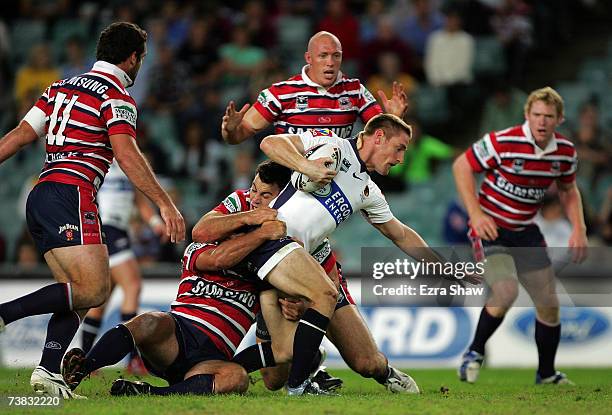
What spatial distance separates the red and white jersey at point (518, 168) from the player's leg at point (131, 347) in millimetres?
3742

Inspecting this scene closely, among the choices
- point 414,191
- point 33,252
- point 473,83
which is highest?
point 473,83

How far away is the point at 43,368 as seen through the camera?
23.9 feet

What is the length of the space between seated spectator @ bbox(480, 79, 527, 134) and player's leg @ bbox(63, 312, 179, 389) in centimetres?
848

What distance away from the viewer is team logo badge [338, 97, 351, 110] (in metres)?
9.19

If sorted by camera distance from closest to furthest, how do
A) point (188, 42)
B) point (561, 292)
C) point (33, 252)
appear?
point (561, 292) < point (33, 252) < point (188, 42)

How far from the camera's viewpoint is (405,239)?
340 inches

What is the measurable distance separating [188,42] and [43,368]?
10.7m

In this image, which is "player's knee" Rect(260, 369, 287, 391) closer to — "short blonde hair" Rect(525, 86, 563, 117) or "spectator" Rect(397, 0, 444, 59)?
"short blonde hair" Rect(525, 86, 563, 117)

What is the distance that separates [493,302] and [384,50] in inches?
275

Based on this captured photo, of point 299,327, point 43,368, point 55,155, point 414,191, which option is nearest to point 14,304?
point 43,368

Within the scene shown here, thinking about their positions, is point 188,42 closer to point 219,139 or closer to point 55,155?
point 219,139

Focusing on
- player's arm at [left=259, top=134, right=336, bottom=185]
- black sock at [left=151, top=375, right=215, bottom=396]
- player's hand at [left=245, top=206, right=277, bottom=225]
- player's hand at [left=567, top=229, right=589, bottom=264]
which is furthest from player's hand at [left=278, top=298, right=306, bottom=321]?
player's hand at [left=567, top=229, right=589, bottom=264]

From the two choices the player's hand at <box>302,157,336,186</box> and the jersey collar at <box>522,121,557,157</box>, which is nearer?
the player's hand at <box>302,157,336,186</box>

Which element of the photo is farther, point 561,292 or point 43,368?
point 561,292
